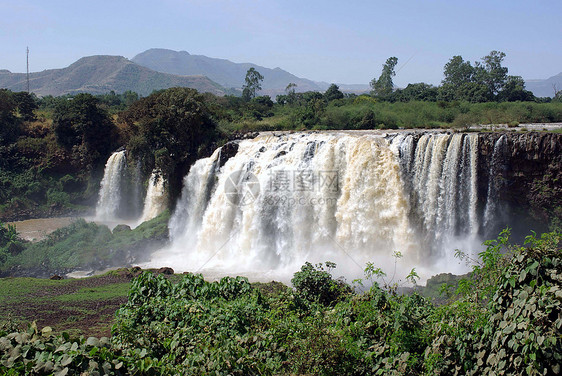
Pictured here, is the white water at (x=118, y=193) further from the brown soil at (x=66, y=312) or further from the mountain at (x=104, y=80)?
the mountain at (x=104, y=80)

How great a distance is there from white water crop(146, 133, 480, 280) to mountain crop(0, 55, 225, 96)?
6439 inches

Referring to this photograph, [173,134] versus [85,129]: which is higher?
[85,129]

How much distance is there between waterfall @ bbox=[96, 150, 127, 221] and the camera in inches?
1131

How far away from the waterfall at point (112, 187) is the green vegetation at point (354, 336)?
21.0 meters

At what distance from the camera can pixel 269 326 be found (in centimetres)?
778

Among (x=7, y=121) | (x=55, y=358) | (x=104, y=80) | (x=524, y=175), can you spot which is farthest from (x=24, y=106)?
(x=104, y=80)

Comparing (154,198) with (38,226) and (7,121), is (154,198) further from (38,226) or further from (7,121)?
(7,121)

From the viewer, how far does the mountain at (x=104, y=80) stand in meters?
180

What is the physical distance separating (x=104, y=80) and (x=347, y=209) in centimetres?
19088

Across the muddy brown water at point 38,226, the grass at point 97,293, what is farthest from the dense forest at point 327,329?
the muddy brown water at point 38,226

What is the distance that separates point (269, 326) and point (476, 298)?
10.7 ft

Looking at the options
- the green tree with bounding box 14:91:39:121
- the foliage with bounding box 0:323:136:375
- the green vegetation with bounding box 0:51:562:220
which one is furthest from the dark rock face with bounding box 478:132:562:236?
the green tree with bounding box 14:91:39:121

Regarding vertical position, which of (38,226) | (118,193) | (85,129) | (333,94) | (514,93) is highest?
(333,94)

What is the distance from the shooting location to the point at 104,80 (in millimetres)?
188875
